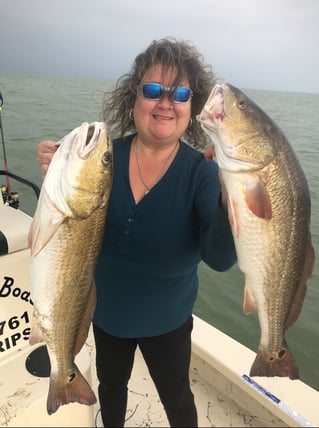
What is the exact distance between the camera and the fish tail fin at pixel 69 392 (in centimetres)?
162

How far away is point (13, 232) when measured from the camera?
2.07m

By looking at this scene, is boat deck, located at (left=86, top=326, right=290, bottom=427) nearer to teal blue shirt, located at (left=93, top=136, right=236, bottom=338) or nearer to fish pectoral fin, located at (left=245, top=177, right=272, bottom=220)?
teal blue shirt, located at (left=93, top=136, right=236, bottom=338)

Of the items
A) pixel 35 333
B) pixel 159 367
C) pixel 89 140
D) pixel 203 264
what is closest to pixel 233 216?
pixel 89 140

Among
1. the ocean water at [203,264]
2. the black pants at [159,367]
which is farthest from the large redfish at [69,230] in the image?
the ocean water at [203,264]

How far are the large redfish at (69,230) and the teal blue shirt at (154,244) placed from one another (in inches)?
11.0

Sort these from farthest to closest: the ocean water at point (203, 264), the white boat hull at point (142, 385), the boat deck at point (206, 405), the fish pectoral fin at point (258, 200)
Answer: the ocean water at point (203, 264) < the boat deck at point (206, 405) < the white boat hull at point (142, 385) < the fish pectoral fin at point (258, 200)

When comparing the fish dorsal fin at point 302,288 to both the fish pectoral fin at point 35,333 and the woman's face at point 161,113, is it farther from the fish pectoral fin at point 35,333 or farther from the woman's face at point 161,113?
the fish pectoral fin at point 35,333

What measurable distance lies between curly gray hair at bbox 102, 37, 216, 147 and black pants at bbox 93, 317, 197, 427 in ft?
3.80

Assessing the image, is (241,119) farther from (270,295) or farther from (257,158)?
(270,295)

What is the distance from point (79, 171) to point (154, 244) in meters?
0.54

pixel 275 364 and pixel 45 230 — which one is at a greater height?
pixel 45 230

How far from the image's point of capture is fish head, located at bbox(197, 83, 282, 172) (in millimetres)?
1287

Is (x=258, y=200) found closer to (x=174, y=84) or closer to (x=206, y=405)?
(x=174, y=84)

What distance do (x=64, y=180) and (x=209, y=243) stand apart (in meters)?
0.64
